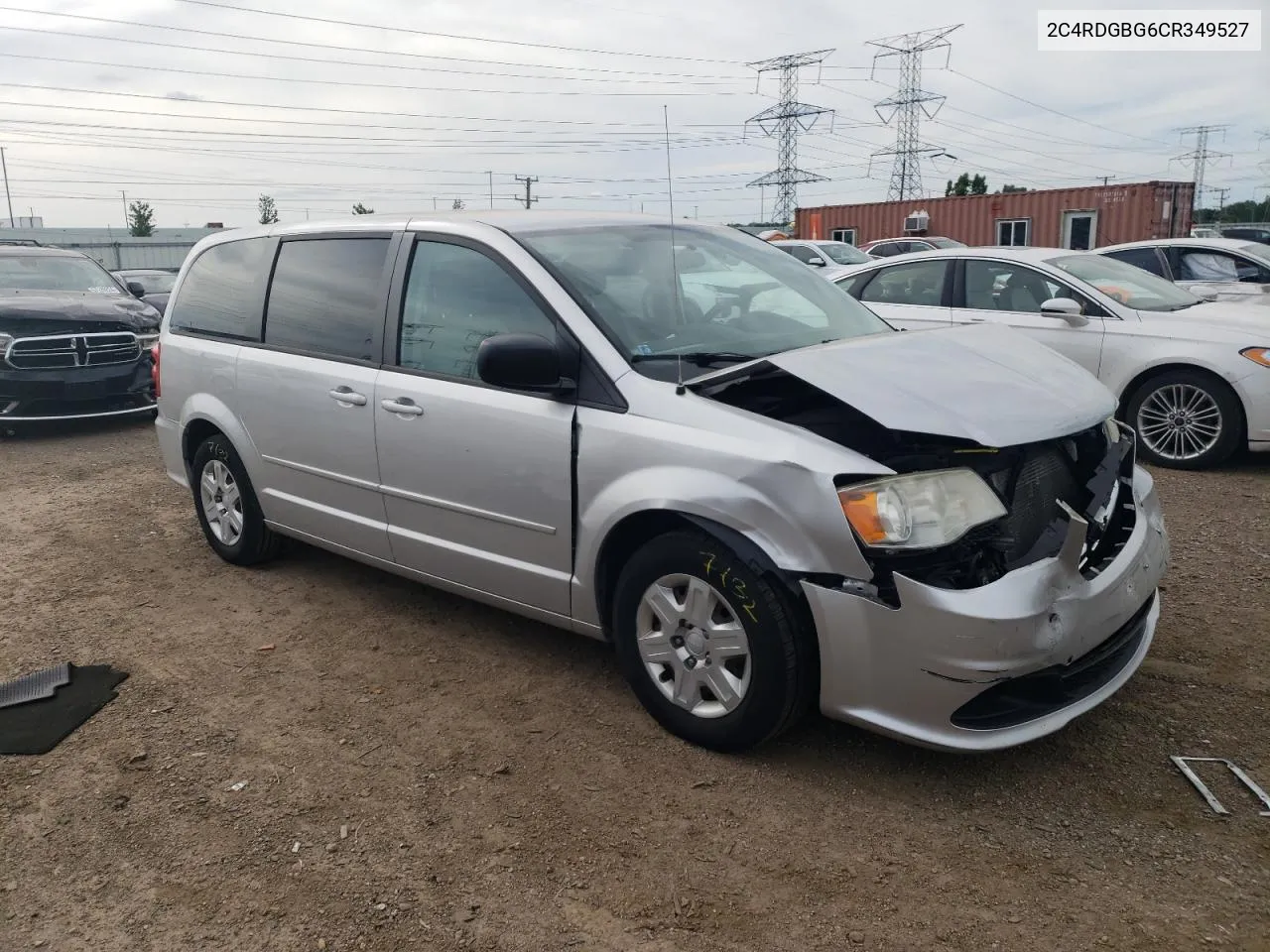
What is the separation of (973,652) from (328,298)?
318 centimetres

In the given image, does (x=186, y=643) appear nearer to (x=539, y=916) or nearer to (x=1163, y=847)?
(x=539, y=916)

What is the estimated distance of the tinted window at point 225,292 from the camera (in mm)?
5039

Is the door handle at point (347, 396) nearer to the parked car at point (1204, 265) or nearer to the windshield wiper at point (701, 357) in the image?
the windshield wiper at point (701, 357)

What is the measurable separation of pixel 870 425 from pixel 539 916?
162 cm

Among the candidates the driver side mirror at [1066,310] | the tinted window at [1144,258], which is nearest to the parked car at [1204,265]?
the tinted window at [1144,258]

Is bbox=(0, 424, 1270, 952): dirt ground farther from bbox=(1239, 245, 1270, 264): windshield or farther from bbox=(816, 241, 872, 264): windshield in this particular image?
bbox=(816, 241, 872, 264): windshield

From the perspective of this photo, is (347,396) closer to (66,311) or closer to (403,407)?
(403,407)

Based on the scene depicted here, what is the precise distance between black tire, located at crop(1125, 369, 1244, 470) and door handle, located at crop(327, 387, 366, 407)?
5.49 meters

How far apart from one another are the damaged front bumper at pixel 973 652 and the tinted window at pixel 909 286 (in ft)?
18.1

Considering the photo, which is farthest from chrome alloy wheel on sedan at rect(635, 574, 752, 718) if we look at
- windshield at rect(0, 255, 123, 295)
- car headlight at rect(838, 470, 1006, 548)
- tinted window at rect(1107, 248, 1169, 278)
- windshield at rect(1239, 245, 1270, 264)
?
windshield at rect(1239, 245, 1270, 264)

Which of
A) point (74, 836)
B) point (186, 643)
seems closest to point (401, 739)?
point (74, 836)

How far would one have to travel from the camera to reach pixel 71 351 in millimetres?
9328

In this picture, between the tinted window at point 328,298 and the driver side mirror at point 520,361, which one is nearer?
the driver side mirror at point 520,361

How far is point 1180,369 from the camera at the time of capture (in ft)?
22.9
